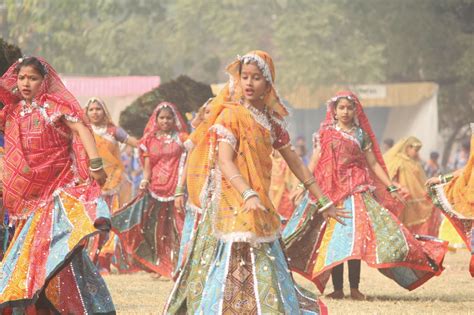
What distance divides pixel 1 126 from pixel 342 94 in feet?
13.7

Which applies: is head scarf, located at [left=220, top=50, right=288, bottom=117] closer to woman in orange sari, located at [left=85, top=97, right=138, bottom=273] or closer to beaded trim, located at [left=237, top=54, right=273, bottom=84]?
beaded trim, located at [left=237, top=54, right=273, bottom=84]

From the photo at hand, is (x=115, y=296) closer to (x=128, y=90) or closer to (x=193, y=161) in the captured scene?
(x=193, y=161)

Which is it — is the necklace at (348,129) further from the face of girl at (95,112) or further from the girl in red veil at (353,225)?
the face of girl at (95,112)

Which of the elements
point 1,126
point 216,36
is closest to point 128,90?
point 216,36

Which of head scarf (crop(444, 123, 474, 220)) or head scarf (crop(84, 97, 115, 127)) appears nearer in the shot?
head scarf (crop(444, 123, 474, 220))

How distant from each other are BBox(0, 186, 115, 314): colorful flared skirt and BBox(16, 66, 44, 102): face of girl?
0.63 metres

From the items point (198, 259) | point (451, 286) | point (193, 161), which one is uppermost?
point (193, 161)

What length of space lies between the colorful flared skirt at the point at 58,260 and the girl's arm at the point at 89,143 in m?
0.17

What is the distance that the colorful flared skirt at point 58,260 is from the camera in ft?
24.0

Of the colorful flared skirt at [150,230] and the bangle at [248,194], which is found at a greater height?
the bangle at [248,194]

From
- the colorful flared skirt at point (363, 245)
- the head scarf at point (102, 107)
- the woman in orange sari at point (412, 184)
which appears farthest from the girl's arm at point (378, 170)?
the woman in orange sari at point (412, 184)

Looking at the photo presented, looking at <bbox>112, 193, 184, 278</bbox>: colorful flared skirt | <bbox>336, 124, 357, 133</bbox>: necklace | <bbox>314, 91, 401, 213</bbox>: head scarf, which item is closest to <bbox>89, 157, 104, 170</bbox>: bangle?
<bbox>314, 91, 401, 213</bbox>: head scarf

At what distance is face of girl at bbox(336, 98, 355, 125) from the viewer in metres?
11.2

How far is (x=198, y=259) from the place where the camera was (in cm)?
741
